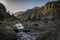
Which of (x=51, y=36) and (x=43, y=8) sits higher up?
(x=43, y=8)

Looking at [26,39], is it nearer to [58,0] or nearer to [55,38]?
[55,38]

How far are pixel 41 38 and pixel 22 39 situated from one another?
12.6ft

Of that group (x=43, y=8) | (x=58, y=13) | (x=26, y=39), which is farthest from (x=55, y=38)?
(x=43, y=8)

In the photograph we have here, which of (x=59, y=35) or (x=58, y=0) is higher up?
(x=58, y=0)

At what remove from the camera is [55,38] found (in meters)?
15.2

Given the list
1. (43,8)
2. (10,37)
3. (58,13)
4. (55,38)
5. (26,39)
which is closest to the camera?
(55,38)

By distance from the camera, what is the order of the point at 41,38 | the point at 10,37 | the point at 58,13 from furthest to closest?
the point at 58,13 < the point at 10,37 < the point at 41,38

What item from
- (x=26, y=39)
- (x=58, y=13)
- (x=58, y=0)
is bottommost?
(x=26, y=39)

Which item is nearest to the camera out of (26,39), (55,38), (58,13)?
(55,38)

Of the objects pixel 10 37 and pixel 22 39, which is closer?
pixel 10 37

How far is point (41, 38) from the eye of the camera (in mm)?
16656

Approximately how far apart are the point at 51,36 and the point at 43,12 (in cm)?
3162

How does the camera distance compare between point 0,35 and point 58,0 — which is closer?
point 0,35

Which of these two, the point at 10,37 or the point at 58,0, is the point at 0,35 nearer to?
the point at 10,37
